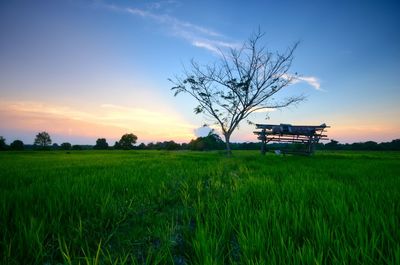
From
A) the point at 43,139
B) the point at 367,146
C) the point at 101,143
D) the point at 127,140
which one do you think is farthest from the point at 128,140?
the point at 367,146

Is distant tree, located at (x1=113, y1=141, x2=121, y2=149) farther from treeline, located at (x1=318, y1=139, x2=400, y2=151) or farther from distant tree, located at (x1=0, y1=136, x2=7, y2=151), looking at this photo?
treeline, located at (x1=318, y1=139, x2=400, y2=151)

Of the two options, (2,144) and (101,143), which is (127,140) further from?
(2,144)

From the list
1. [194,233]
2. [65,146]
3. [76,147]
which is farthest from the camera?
[65,146]

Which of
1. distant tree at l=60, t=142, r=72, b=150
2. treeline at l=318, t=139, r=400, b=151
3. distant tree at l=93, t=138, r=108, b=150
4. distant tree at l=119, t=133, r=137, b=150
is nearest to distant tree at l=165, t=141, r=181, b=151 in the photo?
distant tree at l=119, t=133, r=137, b=150

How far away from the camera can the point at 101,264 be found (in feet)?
4.76

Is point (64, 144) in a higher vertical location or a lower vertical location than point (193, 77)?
lower

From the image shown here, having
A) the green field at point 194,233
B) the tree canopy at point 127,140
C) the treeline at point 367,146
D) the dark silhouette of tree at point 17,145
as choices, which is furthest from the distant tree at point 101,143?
the green field at point 194,233

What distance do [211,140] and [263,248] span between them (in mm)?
59598

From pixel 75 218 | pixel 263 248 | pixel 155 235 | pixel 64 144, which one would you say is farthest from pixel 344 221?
pixel 64 144

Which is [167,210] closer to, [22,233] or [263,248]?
[22,233]

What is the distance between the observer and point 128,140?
229 ft

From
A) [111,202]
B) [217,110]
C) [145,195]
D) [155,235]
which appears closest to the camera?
[155,235]

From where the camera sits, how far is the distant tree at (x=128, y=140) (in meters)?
67.9

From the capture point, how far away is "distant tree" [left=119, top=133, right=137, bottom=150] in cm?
6794
